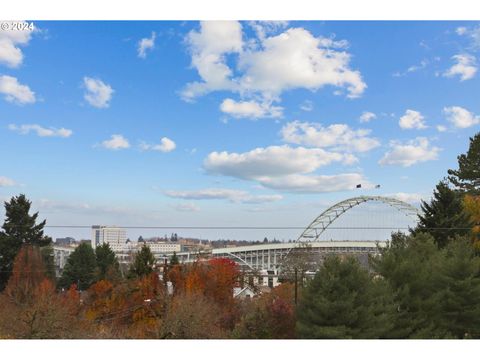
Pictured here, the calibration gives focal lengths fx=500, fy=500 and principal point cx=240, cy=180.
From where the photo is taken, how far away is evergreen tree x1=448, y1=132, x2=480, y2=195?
35903mm

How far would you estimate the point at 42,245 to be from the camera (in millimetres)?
43062

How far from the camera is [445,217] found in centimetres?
2578

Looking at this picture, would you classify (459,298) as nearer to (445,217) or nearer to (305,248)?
(445,217)

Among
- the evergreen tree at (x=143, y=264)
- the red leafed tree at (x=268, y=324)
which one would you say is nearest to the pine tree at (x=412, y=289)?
the red leafed tree at (x=268, y=324)

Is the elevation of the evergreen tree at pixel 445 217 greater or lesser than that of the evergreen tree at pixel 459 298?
greater

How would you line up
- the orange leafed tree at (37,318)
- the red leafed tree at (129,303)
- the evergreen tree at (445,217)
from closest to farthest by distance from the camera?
1. the orange leafed tree at (37,318)
2. the evergreen tree at (445,217)
3. the red leafed tree at (129,303)

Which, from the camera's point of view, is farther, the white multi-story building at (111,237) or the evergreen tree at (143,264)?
the white multi-story building at (111,237)

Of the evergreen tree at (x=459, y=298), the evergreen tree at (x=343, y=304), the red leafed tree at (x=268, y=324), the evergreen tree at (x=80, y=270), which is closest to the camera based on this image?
the evergreen tree at (x=343, y=304)

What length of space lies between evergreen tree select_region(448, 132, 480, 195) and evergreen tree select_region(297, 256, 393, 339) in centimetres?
2143

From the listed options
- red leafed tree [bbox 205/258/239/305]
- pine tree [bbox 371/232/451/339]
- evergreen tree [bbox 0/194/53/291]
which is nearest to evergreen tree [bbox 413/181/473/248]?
pine tree [bbox 371/232/451/339]

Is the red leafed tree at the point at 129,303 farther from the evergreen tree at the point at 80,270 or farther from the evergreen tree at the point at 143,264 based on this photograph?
the evergreen tree at the point at 80,270

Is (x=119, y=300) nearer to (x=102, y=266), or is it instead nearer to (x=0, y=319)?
(x=0, y=319)

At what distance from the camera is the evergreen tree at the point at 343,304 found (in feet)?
55.4

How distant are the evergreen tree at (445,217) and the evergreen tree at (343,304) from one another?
8.98 metres
